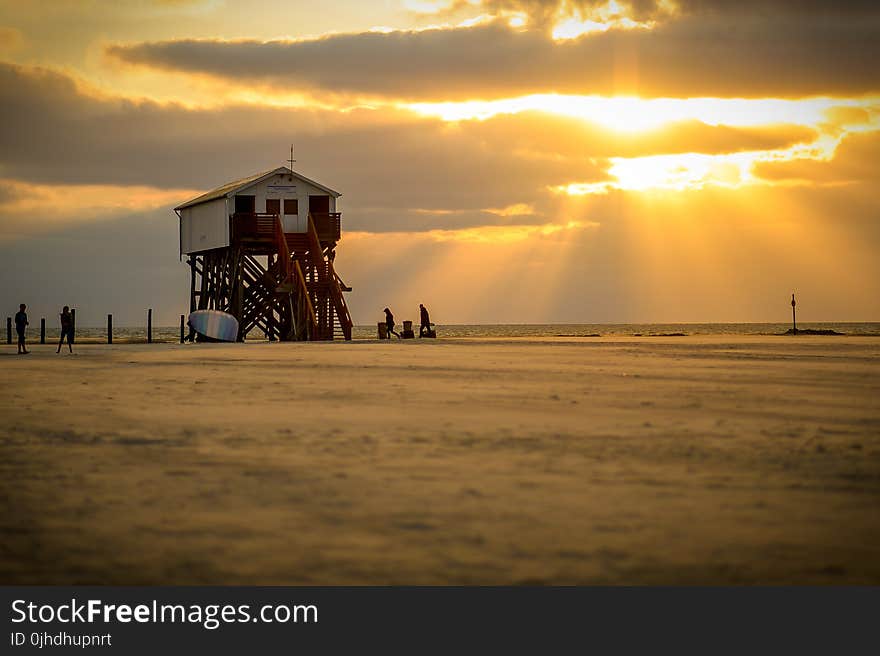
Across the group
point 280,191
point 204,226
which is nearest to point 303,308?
point 280,191

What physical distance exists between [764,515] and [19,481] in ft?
17.0

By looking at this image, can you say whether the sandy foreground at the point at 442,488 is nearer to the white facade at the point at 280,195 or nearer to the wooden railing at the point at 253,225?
the wooden railing at the point at 253,225

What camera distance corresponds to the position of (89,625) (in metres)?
5.04

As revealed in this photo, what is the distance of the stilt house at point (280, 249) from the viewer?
5338 centimetres

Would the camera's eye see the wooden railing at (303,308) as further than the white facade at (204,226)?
No

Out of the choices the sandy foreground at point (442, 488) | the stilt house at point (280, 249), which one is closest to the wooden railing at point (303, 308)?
the stilt house at point (280, 249)

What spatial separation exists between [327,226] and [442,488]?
48.7 meters

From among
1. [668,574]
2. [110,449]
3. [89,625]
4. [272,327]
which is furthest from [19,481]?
[272,327]

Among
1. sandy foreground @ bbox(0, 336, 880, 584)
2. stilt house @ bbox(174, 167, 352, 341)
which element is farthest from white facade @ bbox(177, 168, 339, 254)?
sandy foreground @ bbox(0, 336, 880, 584)

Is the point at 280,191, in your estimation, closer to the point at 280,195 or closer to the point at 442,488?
the point at 280,195

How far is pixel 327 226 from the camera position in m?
55.8

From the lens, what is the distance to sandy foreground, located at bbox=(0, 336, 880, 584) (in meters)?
5.68

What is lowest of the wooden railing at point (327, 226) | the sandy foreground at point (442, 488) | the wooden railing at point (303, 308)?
the sandy foreground at point (442, 488)

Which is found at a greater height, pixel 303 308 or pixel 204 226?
pixel 204 226
